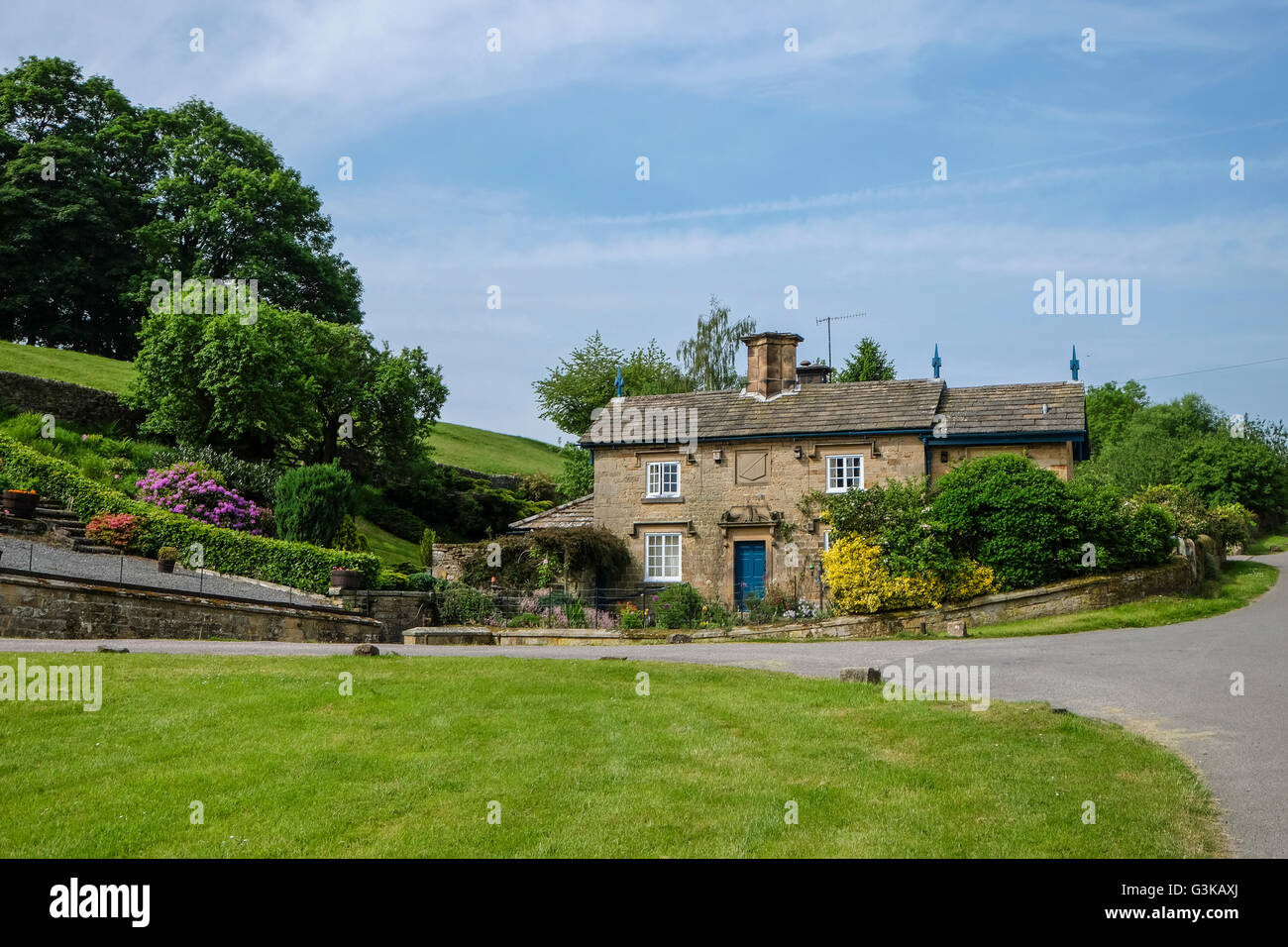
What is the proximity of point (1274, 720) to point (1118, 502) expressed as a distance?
15.5 m

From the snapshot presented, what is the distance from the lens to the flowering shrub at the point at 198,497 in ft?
99.3

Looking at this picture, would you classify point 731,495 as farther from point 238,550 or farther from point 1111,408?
point 1111,408

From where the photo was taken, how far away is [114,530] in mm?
26812

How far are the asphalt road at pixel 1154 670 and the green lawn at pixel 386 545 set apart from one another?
723 inches

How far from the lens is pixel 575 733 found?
10.8 m

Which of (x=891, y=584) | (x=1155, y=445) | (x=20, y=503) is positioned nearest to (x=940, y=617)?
(x=891, y=584)

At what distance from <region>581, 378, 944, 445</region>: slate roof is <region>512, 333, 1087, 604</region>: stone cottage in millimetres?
46

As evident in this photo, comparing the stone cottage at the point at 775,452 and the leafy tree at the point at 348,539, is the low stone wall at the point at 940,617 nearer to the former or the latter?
the stone cottage at the point at 775,452

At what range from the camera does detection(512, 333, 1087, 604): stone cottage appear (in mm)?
31516

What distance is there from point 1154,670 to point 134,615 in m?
18.6

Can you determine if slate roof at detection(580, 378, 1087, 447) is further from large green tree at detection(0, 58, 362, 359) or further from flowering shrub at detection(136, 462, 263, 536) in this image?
large green tree at detection(0, 58, 362, 359)

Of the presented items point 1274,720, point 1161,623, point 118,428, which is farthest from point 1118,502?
point 118,428
